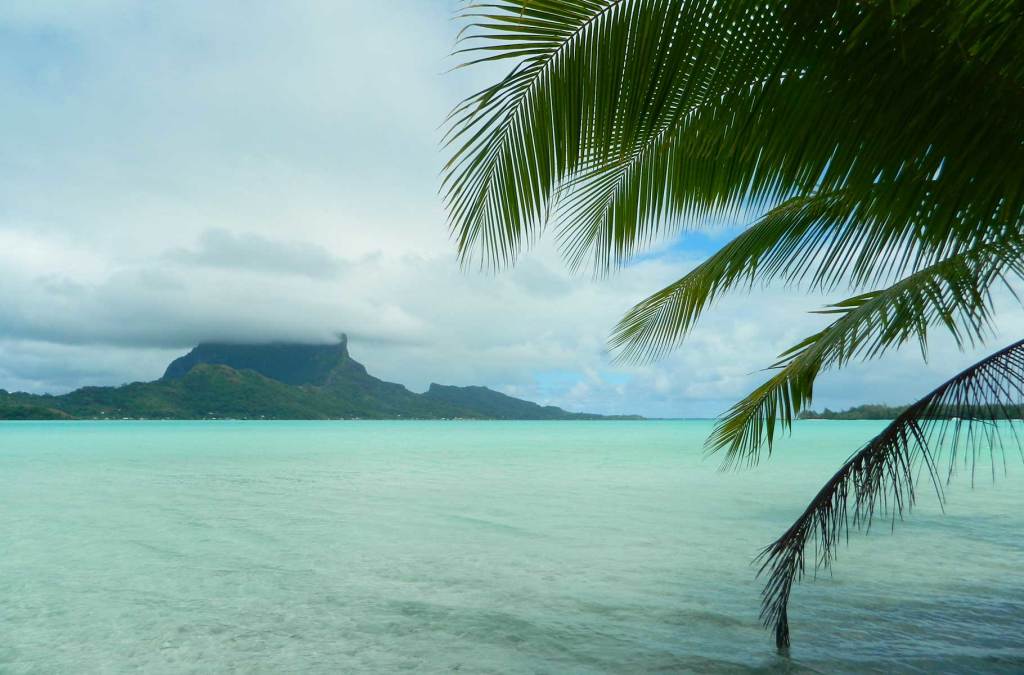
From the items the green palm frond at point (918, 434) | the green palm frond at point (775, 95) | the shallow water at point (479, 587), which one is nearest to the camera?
the green palm frond at point (775, 95)

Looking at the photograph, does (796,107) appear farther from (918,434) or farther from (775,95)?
(918,434)

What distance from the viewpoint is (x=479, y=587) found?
21.9ft

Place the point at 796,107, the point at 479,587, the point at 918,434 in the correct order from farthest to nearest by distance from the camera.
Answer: the point at 479,587
the point at 918,434
the point at 796,107

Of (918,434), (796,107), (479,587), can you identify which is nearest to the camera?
(796,107)

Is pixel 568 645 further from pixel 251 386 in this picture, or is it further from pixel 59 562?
pixel 251 386

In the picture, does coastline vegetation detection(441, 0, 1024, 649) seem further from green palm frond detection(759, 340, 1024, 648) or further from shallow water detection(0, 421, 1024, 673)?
shallow water detection(0, 421, 1024, 673)

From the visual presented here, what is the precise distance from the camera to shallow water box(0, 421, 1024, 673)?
4766 millimetres

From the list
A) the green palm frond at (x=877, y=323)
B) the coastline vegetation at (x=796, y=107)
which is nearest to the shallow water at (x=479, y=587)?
the green palm frond at (x=877, y=323)

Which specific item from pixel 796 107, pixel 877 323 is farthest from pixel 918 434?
pixel 796 107

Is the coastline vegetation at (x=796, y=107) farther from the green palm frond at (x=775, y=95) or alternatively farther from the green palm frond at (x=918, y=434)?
the green palm frond at (x=918, y=434)

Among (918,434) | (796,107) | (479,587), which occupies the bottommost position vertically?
(479,587)

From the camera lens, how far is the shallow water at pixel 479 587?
477 centimetres

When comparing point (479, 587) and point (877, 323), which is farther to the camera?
point (479, 587)

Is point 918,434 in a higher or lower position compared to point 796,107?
lower
